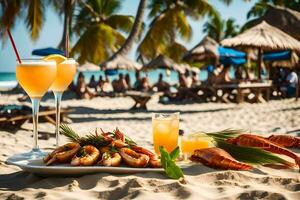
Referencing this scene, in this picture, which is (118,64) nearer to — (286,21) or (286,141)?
(286,21)

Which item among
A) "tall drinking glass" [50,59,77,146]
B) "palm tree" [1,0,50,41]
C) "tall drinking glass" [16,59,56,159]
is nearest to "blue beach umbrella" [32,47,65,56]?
"palm tree" [1,0,50,41]

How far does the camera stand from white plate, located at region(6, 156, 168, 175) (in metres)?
2.29

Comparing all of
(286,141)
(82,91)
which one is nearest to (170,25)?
(82,91)

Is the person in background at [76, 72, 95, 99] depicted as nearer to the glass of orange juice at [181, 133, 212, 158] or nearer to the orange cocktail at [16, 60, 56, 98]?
the glass of orange juice at [181, 133, 212, 158]

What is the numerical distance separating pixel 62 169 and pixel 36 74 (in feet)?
1.59

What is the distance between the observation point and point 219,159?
97.3 inches

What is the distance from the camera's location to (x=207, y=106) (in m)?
13.1

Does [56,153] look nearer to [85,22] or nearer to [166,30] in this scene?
[166,30]

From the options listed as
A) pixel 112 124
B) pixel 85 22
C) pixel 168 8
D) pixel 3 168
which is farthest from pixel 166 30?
pixel 3 168

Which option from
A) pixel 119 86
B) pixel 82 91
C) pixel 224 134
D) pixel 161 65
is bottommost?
pixel 224 134

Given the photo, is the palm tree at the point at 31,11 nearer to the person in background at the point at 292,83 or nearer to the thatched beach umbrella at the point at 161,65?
the thatched beach umbrella at the point at 161,65

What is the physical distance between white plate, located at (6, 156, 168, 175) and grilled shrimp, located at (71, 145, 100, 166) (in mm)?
27

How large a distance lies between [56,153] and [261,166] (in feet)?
3.81

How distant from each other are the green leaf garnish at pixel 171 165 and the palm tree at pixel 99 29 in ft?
72.9
